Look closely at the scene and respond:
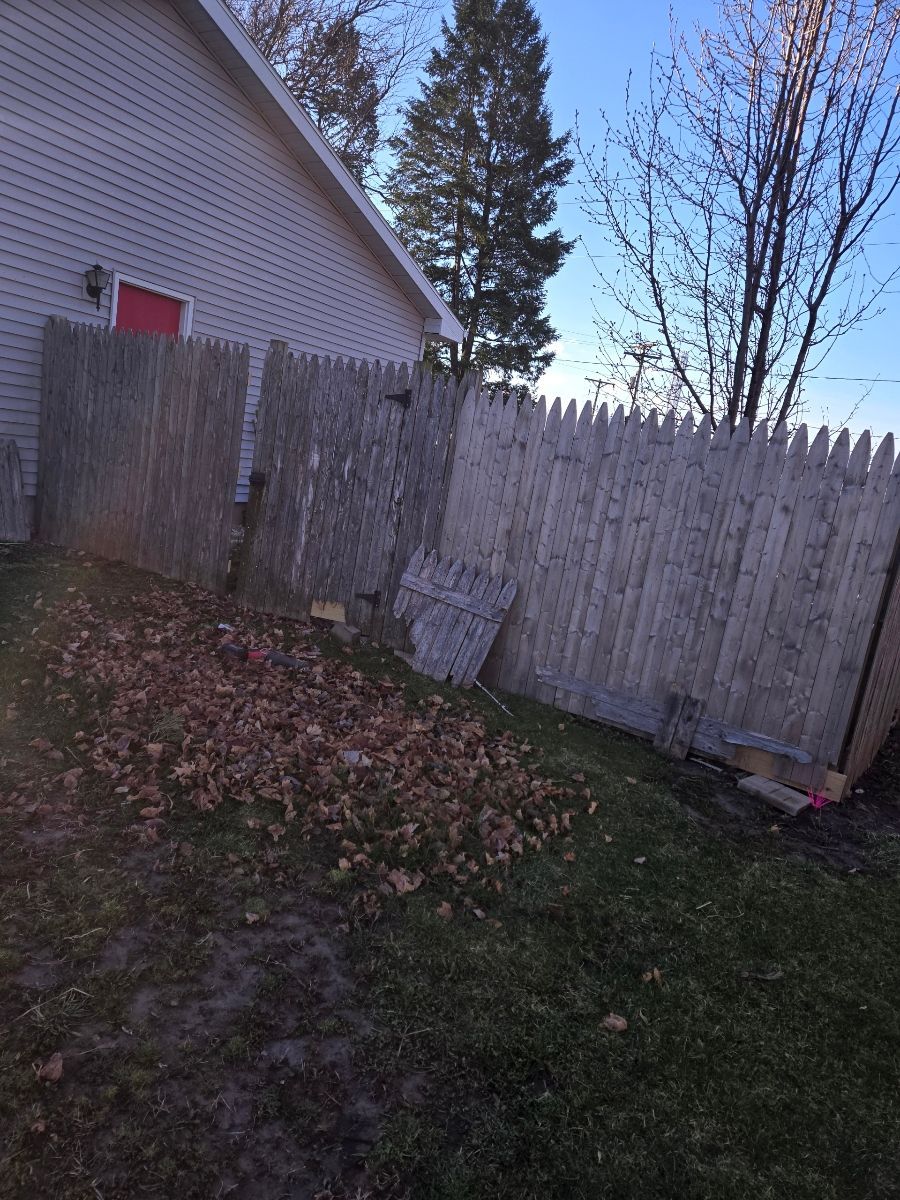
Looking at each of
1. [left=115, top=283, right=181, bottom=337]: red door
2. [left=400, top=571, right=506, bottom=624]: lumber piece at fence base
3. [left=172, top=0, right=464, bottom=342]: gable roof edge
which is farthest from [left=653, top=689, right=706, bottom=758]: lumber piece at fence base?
[left=172, top=0, right=464, bottom=342]: gable roof edge

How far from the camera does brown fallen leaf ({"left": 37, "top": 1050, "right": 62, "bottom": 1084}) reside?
2.21 m

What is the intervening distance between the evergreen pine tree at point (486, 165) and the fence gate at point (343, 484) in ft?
69.3

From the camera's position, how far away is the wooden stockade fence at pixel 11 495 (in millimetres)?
8617

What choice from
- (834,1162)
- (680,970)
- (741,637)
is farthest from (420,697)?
→ (834,1162)

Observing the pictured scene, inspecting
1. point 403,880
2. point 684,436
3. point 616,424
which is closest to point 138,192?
point 616,424

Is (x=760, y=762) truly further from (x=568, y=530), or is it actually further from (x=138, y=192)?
(x=138, y=192)

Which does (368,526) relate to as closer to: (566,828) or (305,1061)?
(566,828)

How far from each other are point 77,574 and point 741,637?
6.18 metres

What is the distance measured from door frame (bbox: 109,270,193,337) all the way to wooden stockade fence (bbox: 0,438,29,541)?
214 cm

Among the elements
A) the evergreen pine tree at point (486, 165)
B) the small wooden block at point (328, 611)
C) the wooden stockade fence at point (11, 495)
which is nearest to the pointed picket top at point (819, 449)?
the small wooden block at point (328, 611)

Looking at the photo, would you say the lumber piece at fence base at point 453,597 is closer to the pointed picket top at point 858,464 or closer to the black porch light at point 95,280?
the pointed picket top at point 858,464

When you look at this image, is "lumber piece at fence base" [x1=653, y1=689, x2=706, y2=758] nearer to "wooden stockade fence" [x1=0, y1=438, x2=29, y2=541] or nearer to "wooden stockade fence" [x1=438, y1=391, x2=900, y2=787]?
"wooden stockade fence" [x1=438, y1=391, x2=900, y2=787]

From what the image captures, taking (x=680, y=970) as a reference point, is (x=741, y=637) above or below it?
above

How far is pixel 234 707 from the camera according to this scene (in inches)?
196
